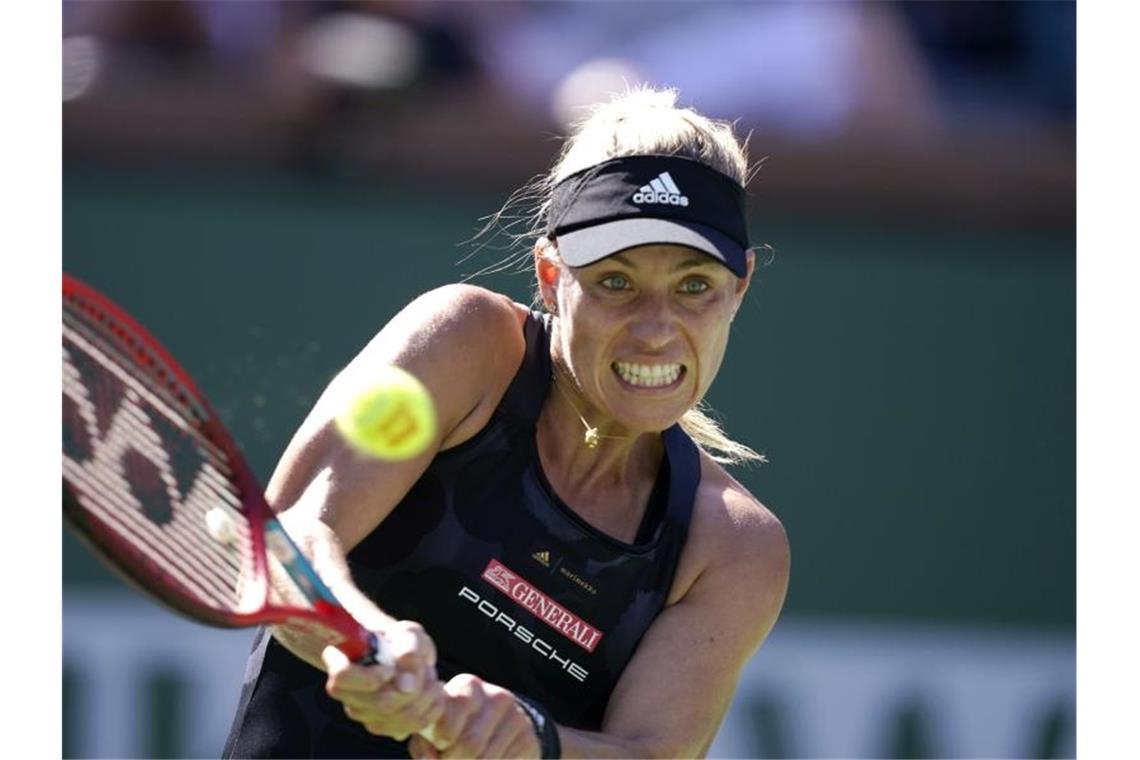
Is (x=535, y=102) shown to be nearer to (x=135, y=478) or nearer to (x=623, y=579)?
(x=623, y=579)

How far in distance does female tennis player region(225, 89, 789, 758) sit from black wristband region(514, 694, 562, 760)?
0.11 meters

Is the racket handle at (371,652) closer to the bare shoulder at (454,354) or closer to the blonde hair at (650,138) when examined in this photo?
the bare shoulder at (454,354)

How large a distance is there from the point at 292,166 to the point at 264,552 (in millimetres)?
2447

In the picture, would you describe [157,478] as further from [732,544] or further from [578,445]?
[732,544]

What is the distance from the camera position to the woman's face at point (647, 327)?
262 cm

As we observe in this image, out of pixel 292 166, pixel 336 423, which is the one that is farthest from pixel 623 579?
pixel 292 166

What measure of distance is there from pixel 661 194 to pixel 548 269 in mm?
234

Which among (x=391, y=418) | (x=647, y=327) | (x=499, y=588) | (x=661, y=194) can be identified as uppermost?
(x=661, y=194)

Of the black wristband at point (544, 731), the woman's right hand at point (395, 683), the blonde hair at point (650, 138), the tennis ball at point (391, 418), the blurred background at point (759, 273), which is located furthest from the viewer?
the blurred background at point (759, 273)

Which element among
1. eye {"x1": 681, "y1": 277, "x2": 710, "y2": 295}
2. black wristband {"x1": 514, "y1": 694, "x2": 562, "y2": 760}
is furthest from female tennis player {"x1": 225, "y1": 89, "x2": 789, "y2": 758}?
black wristband {"x1": 514, "y1": 694, "x2": 562, "y2": 760}

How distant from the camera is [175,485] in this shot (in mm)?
2416

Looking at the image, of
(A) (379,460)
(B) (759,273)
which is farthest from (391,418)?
(B) (759,273)

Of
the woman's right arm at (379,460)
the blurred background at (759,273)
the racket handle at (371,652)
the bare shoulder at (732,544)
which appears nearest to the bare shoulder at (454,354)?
the woman's right arm at (379,460)

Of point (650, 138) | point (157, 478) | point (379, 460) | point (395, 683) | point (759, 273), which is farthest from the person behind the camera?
point (759, 273)
